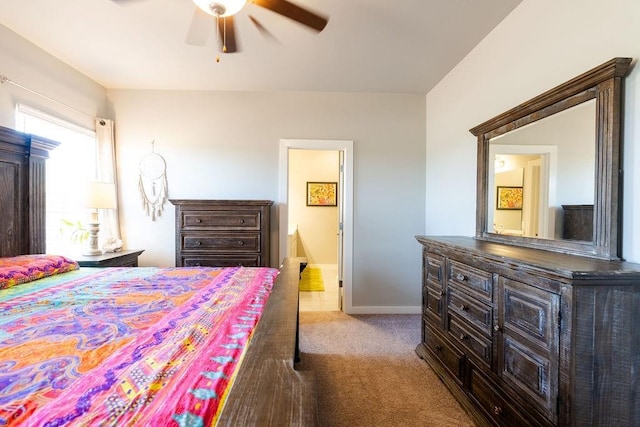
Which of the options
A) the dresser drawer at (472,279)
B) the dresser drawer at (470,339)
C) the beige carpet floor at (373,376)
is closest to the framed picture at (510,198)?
the dresser drawer at (472,279)

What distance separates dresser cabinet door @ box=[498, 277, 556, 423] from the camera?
1.14 m

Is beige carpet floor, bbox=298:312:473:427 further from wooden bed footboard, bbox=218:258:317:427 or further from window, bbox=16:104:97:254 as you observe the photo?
window, bbox=16:104:97:254

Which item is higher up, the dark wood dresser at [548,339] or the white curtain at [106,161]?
the white curtain at [106,161]

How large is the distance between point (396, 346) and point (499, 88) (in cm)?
232

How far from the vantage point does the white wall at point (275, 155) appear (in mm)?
3240

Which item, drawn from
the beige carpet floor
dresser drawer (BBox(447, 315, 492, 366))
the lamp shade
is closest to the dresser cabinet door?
dresser drawer (BBox(447, 315, 492, 366))

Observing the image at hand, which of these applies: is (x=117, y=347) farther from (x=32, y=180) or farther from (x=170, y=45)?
(x=170, y=45)

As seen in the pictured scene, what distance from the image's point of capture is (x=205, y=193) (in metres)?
3.29

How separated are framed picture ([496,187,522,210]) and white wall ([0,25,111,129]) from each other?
3859 millimetres

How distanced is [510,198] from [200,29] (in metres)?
2.58

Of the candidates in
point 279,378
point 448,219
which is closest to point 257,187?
point 448,219

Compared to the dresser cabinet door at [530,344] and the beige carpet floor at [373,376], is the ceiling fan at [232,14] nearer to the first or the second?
the dresser cabinet door at [530,344]

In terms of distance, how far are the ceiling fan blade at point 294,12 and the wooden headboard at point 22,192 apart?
2059mm

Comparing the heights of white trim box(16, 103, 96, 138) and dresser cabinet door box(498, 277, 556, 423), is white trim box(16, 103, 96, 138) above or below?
above
